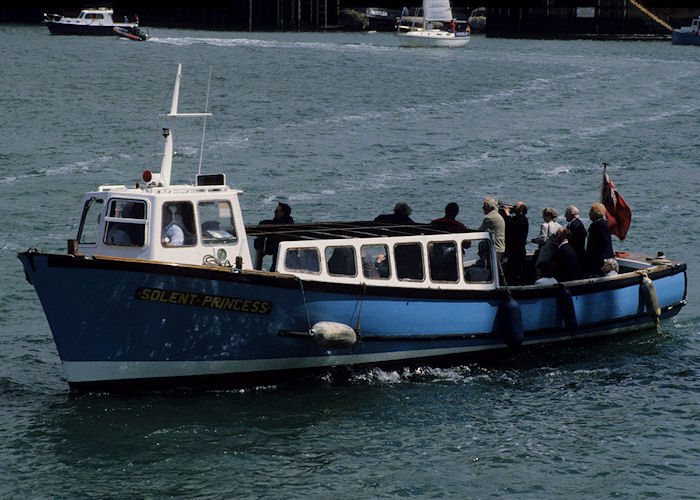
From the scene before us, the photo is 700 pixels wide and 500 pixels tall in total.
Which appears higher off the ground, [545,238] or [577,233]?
[577,233]

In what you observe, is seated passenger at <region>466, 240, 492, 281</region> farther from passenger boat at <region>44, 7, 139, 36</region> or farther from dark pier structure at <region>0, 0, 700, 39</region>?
dark pier structure at <region>0, 0, 700, 39</region>

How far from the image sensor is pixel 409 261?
1869cm

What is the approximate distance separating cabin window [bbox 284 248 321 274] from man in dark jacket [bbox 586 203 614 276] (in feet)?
20.3

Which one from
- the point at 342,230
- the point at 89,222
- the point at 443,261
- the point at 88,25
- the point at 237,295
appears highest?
the point at 88,25

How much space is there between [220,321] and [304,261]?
1.84 m

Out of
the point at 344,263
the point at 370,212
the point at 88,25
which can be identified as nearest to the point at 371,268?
the point at 344,263

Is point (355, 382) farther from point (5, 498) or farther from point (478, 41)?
point (478, 41)

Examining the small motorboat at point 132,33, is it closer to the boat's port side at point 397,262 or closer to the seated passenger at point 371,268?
the boat's port side at point 397,262

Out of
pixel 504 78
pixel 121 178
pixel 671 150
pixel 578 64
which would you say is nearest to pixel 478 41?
pixel 578 64

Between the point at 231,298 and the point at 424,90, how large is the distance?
180 ft

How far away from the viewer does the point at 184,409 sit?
1720 centimetres

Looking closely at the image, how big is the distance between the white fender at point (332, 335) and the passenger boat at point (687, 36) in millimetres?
104829

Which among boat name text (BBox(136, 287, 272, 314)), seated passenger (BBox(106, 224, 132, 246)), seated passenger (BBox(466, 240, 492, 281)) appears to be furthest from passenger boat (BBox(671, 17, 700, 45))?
seated passenger (BBox(106, 224, 132, 246))

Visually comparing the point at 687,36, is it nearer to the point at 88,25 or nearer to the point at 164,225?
the point at 88,25
